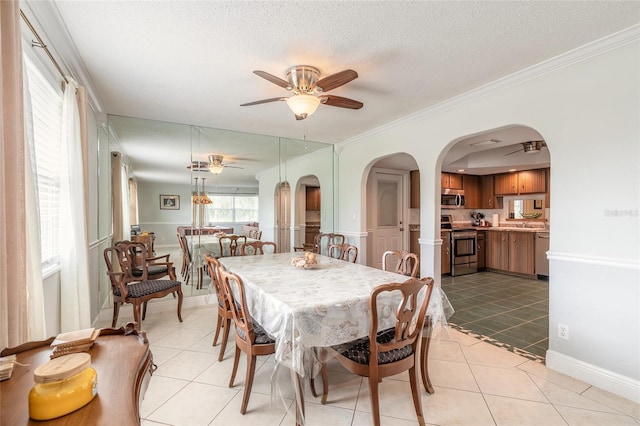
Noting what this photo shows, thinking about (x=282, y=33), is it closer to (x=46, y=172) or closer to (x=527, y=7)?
(x=527, y=7)

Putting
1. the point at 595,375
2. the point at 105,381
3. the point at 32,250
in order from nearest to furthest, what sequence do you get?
1. the point at 105,381
2. the point at 32,250
3. the point at 595,375

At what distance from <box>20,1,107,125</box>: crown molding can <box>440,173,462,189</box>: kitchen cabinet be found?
19.8ft

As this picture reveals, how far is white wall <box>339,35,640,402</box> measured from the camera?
206cm

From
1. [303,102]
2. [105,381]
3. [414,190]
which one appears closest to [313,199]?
[414,190]

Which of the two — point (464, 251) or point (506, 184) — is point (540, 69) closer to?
point (464, 251)

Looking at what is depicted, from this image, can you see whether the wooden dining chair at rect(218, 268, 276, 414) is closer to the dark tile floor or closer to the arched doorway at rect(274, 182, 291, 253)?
the dark tile floor

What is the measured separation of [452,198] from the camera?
6500 millimetres

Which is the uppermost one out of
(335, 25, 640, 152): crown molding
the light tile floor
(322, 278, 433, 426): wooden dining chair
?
(335, 25, 640, 152): crown molding

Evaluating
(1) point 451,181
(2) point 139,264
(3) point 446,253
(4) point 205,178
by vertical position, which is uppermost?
(1) point 451,181

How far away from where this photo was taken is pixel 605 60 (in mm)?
2186

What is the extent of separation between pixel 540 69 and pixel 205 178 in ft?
13.3

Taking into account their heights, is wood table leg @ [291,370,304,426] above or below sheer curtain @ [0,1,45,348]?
below

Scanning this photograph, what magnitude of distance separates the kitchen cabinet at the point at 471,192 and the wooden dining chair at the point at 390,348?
565 cm

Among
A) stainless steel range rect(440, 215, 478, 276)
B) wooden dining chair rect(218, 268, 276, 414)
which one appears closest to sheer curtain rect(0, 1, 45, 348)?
wooden dining chair rect(218, 268, 276, 414)
